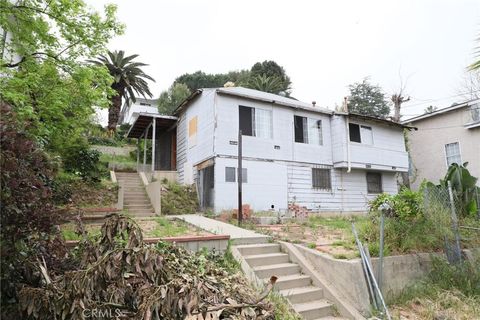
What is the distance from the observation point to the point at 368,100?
40375 mm

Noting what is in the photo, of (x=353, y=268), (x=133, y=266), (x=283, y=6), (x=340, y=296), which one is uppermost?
(x=283, y=6)

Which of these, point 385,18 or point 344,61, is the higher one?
point 344,61

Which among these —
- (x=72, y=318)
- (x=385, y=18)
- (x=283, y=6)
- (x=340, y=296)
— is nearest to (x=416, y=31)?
(x=385, y=18)

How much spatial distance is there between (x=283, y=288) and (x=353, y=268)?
1318 mm

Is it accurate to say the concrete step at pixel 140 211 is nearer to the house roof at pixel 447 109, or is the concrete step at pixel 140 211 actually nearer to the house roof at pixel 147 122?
the house roof at pixel 147 122

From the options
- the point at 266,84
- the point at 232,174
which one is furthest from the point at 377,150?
the point at 266,84

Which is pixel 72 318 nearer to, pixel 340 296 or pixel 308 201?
pixel 340 296

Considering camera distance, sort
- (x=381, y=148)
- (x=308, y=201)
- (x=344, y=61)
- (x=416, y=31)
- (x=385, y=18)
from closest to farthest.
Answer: (x=385, y=18), (x=416, y=31), (x=344, y=61), (x=308, y=201), (x=381, y=148)

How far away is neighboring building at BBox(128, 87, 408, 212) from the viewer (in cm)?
1391

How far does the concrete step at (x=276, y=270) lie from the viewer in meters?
5.84

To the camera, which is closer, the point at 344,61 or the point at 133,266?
the point at 133,266

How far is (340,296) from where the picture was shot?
555 cm

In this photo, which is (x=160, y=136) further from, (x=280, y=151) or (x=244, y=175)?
(x=280, y=151)

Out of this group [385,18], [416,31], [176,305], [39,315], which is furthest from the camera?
[416,31]
